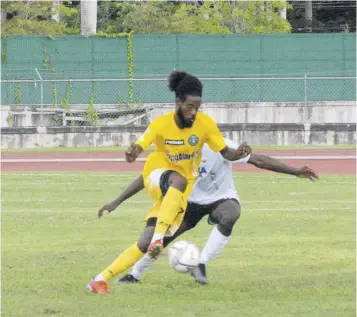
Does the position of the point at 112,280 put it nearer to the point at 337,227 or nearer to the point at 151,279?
the point at 151,279

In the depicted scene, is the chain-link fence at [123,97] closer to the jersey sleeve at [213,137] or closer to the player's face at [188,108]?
the jersey sleeve at [213,137]

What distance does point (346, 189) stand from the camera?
1978 cm

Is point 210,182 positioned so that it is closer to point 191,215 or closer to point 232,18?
point 191,215

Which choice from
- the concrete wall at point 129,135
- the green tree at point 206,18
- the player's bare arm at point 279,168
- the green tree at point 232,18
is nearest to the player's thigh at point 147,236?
the player's bare arm at point 279,168

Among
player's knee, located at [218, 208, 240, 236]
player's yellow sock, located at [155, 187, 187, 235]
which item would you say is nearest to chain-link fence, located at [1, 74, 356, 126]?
player's knee, located at [218, 208, 240, 236]

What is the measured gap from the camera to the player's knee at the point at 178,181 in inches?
366

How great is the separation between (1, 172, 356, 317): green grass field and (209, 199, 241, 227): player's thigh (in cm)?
55

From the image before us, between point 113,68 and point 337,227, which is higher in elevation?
point 113,68

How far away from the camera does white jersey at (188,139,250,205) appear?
1018 centimetres

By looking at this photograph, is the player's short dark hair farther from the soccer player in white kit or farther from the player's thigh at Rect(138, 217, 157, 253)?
the player's thigh at Rect(138, 217, 157, 253)

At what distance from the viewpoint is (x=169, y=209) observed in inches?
362

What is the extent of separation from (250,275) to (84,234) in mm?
3900

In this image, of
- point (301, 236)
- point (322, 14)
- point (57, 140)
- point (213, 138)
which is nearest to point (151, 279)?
point (213, 138)

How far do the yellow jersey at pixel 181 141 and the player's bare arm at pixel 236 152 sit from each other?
0.23ft
